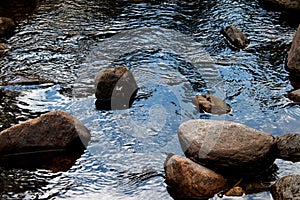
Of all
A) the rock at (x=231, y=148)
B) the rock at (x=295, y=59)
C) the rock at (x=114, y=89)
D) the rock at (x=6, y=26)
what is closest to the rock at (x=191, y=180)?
the rock at (x=231, y=148)

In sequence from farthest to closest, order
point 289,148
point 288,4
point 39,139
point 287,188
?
point 288,4 < point 39,139 < point 289,148 < point 287,188

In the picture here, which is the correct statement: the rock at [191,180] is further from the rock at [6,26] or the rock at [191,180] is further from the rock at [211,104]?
the rock at [6,26]

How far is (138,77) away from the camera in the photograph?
5621 mm

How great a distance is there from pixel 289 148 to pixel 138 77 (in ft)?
6.89

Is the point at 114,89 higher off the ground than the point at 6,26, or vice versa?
the point at 6,26

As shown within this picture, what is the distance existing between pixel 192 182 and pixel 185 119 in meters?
1.13

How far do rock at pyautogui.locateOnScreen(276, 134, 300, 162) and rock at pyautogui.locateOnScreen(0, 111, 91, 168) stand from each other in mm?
1838

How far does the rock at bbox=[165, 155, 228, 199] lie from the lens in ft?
12.5

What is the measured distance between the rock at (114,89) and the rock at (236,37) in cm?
173

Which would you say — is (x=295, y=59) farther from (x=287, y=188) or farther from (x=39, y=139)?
(x=39, y=139)

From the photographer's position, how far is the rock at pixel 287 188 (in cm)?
361

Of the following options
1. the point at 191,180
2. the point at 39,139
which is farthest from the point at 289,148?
the point at 39,139

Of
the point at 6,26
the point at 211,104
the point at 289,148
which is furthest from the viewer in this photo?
the point at 6,26

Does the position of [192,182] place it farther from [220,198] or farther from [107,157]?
[107,157]
